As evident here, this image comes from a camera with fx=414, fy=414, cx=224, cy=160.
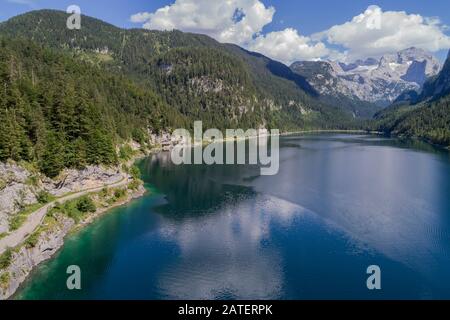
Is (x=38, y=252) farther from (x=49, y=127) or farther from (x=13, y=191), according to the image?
(x=49, y=127)

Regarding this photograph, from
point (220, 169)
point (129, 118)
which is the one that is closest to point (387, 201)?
point (220, 169)

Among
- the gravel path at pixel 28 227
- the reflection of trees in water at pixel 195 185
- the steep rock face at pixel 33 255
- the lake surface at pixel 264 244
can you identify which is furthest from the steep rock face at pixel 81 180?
the reflection of trees in water at pixel 195 185

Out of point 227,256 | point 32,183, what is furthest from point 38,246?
point 227,256

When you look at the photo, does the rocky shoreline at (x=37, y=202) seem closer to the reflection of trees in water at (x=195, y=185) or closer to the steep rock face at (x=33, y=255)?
the steep rock face at (x=33, y=255)

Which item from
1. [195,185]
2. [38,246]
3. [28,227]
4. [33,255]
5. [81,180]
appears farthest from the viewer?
[195,185]

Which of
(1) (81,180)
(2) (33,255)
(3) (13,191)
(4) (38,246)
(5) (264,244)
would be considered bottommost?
(5) (264,244)

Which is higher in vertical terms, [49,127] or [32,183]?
[49,127]

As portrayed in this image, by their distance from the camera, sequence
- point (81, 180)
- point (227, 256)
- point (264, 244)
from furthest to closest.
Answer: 1. point (81, 180)
2. point (264, 244)
3. point (227, 256)

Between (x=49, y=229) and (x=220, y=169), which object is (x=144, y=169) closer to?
(x=220, y=169)
